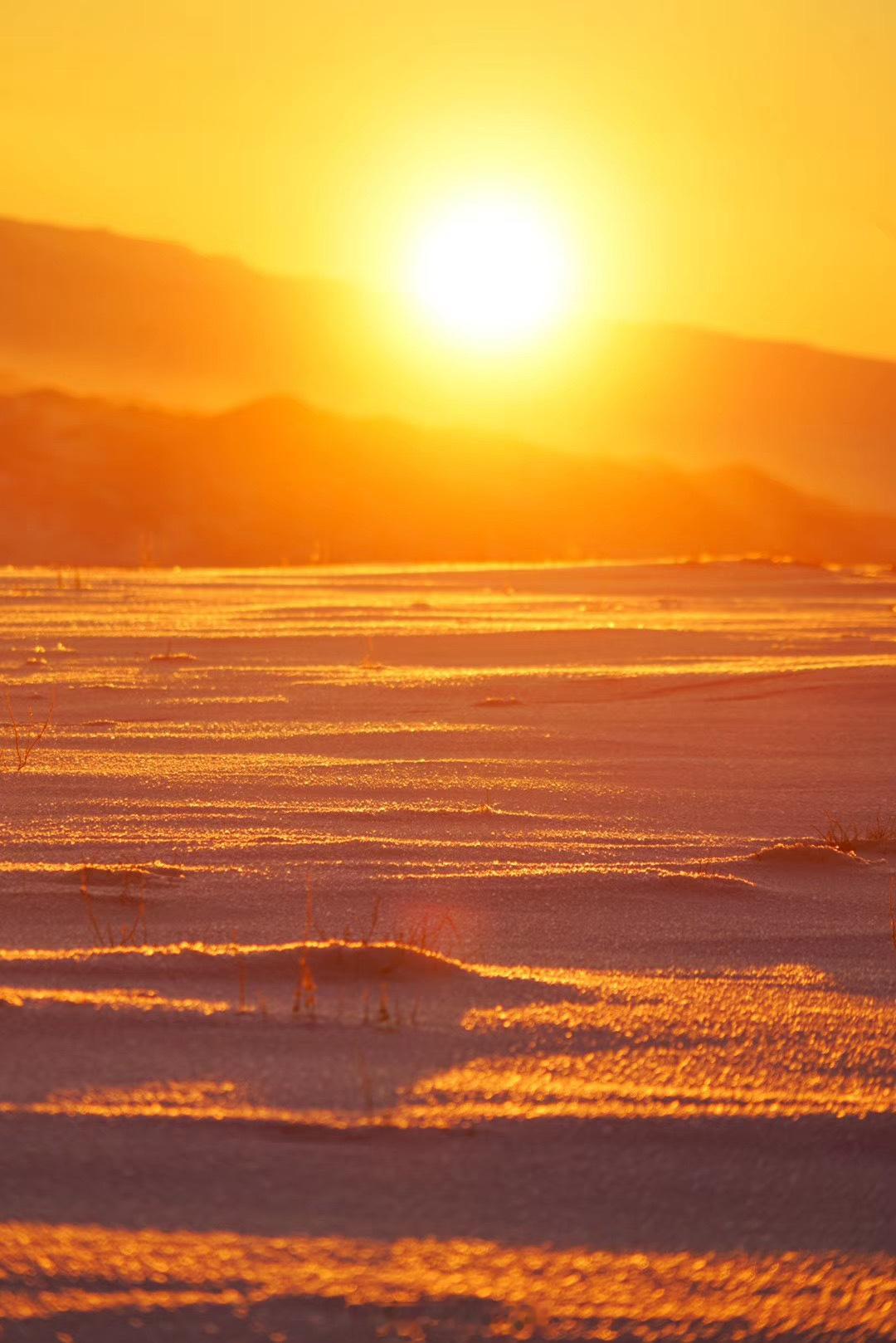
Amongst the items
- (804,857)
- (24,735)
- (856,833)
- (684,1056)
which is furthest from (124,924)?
(24,735)

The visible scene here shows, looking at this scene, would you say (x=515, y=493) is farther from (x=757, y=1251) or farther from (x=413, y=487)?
(x=757, y=1251)

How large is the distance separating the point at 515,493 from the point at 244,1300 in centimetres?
10414

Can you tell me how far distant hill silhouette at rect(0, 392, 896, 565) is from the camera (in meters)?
91.6

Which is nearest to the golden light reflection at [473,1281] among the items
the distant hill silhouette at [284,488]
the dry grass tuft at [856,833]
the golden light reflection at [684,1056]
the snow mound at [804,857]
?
the golden light reflection at [684,1056]

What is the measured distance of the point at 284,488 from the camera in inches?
→ 3883

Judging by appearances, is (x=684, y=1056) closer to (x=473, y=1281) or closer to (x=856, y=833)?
(x=473, y=1281)

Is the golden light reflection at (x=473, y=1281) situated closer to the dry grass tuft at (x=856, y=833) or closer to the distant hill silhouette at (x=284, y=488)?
the dry grass tuft at (x=856, y=833)

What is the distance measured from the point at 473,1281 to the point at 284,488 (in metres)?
97.7

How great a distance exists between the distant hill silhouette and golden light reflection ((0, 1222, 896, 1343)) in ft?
263

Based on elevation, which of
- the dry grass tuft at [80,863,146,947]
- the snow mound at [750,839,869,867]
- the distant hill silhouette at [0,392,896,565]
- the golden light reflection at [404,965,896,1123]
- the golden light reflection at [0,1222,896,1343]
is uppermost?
the distant hill silhouette at [0,392,896,565]

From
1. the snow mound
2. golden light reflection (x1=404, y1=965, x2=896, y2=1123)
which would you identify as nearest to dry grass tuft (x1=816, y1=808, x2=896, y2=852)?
the snow mound

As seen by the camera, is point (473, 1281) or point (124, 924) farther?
point (124, 924)

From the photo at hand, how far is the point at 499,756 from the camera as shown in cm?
555

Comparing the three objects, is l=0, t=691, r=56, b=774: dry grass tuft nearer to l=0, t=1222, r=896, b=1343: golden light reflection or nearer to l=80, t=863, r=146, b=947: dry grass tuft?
l=80, t=863, r=146, b=947: dry grass tuft
